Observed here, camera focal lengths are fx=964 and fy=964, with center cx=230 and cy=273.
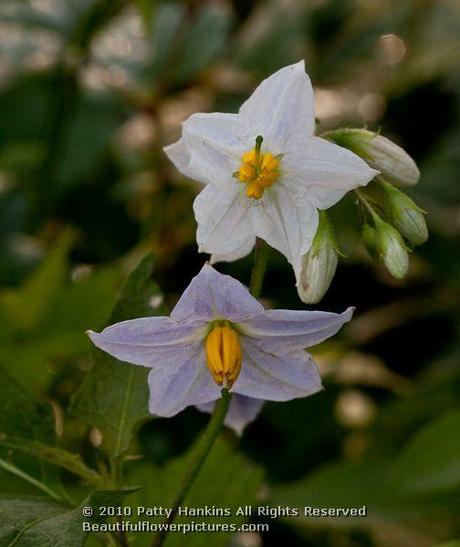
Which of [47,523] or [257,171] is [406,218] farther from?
[47,523]

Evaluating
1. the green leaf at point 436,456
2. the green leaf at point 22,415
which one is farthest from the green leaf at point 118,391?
the green leaf at point 436,456

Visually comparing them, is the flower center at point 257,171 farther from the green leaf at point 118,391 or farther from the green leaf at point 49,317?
the green leaf at point 49,317

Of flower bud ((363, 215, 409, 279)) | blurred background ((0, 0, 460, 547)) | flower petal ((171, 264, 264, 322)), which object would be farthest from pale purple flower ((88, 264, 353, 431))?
A: blurred background ((0, 0, 460, 547))

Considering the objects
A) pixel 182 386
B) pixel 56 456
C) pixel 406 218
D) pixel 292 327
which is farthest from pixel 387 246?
pixel 56 456

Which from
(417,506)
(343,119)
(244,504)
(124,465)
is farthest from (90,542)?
(343,119)

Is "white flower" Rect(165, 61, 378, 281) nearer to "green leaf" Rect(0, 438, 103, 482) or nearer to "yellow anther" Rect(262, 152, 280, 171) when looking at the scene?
"yellow anther" Rect(262, 152, 280, 171)
